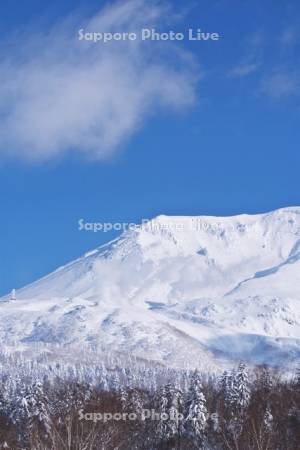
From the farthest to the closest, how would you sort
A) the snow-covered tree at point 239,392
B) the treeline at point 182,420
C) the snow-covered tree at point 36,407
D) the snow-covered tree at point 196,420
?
the snow-covered tree at point 239,392
the snow-covered tree at point 36,407
the snow-covered tree at point 196,420
the treeline at point 182,420

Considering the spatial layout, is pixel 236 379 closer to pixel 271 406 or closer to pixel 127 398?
pixel 271 406

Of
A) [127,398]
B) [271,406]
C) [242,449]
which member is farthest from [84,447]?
[127,398]

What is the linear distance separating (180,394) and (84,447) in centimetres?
4417

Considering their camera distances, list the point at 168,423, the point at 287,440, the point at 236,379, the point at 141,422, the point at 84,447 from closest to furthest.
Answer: the point at 84,447
the point at 287,440
the point at 168,423
the point at 141,422
the point at 236,379

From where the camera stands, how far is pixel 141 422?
7900 centimetres

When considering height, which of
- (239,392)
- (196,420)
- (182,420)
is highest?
(239,392)

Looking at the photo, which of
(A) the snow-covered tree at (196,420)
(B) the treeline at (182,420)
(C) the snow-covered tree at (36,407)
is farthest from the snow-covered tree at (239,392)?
(C) the snow-covered tree at (36,407)

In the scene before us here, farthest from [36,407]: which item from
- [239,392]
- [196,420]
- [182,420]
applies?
[239,392]

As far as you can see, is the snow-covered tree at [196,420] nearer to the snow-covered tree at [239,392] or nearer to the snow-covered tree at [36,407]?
the snow-covered tree at [239,392]

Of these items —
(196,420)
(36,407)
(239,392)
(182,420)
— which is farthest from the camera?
(239,392)

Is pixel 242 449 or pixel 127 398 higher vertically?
pixel 127 398

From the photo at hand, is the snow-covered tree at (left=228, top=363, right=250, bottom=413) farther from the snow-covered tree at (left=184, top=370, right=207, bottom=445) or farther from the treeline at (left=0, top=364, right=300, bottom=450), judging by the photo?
the snow-covered tree at (left=184, top=370, right=207, bottom=445)

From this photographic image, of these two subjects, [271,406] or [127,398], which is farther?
[127,398]

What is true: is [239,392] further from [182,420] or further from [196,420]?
[196,420]
